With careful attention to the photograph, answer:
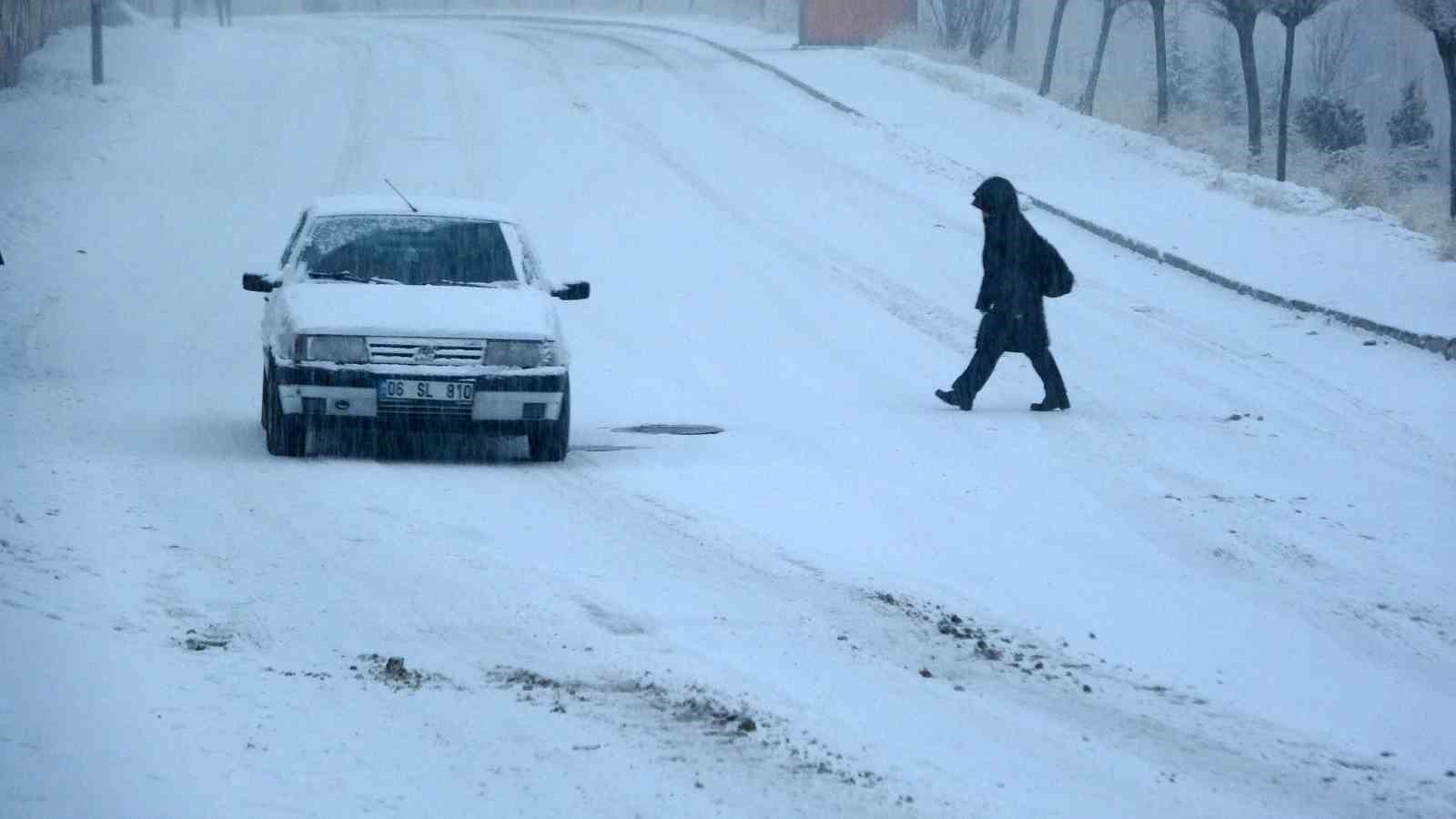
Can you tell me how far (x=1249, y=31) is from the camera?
28594mm

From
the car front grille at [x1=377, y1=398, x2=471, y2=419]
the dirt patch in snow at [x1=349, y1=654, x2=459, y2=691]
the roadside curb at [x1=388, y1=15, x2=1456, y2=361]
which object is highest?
the dirt patch in snow at [x1=349, y1=654, x2=459, y2=691]

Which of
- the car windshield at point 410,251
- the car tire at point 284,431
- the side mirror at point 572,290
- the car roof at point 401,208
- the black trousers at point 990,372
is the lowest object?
the black trousers at point 990,372

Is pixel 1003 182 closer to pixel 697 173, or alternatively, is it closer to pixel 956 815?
pixel 956 815

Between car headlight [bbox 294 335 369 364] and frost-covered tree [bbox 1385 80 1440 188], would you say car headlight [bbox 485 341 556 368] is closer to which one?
car headlight [bbox 294 335 369 364]

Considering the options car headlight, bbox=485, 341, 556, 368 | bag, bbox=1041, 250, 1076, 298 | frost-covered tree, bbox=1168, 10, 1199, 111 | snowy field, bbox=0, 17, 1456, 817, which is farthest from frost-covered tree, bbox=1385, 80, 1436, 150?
car headlight, bbox=485, 341, 556, 368

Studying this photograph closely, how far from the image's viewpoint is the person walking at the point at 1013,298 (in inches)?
571

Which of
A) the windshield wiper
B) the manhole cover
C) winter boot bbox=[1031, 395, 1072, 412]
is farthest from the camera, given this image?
winter boot bbox=[1031, 395, 1072, 412]

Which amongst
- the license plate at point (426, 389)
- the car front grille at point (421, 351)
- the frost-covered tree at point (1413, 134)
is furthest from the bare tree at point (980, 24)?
the license plate at point (426, 389)

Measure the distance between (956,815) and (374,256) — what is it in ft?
25.0

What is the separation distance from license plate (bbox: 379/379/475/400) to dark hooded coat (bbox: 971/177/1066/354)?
4.79 m

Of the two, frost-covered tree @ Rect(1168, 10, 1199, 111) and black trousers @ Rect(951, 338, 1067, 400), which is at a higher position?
black trousers @ Rect(951, 338, 1067, 400)

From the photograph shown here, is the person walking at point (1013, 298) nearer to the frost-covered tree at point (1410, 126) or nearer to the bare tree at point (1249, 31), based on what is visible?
the bare tree at point (1249, 31)

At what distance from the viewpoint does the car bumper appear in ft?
36.1

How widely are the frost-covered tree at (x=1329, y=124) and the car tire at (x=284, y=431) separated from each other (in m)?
30.8
